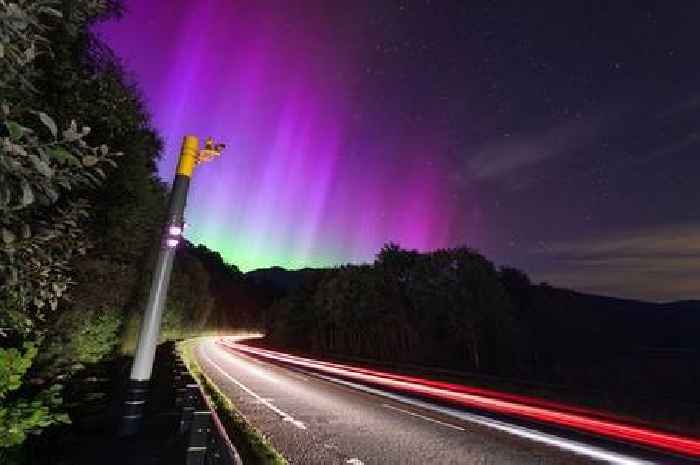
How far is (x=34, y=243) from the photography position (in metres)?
4.44

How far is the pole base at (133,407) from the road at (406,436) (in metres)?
2.67

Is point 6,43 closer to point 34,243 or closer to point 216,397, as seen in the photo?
point 34,243

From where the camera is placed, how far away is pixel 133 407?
24.1 ft

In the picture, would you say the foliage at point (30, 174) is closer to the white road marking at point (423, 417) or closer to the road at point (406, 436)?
the road at point (406, 436)

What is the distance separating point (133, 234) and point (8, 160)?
52.0 ft

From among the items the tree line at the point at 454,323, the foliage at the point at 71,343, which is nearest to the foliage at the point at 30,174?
the foliage at the point at 71,343

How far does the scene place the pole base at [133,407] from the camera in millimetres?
7281

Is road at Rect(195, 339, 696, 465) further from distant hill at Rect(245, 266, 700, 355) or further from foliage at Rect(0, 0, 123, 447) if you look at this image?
distant hill at Rect(245, 266, 700, 355)

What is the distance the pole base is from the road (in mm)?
2672

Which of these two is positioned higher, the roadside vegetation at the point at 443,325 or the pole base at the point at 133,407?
the roadside vegetation at the point at 443,325

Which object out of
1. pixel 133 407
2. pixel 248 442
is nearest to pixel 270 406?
pixel 248 442

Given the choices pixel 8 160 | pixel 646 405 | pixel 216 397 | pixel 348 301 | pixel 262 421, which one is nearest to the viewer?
pixel 8 160

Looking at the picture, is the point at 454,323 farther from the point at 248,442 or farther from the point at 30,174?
the point at 30,174

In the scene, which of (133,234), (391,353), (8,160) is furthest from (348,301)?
(8,160)
